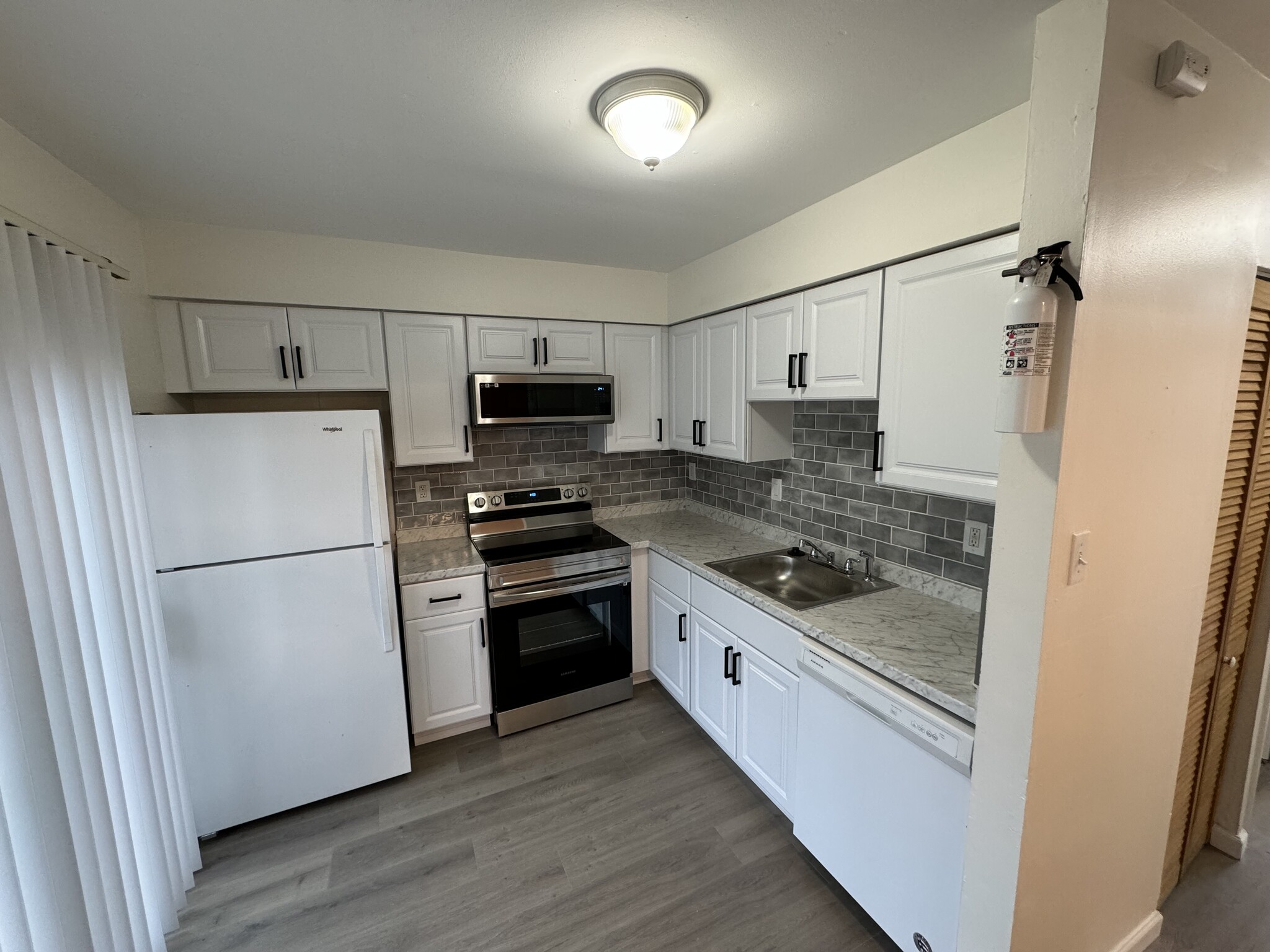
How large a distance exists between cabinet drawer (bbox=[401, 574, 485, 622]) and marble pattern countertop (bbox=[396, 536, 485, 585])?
27 mm

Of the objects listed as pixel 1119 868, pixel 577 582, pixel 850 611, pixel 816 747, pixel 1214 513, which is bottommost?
pixel 1119 868

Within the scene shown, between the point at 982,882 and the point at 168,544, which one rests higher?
the point at 168,544

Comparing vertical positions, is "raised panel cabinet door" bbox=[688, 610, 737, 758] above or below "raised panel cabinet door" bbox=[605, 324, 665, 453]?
below

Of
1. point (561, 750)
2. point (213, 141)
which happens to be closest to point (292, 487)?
point (213, 141)

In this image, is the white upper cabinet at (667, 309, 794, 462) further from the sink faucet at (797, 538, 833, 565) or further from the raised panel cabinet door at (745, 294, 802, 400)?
the sink faucet at (797, 538, 833, 565)

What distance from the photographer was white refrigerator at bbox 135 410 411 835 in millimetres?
1841

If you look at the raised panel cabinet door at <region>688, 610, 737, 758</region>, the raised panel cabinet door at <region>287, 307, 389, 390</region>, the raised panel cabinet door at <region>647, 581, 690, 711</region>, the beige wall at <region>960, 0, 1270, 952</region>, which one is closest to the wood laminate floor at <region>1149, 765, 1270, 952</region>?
the beige wall at <region>960, 0, 1270, 952</region>

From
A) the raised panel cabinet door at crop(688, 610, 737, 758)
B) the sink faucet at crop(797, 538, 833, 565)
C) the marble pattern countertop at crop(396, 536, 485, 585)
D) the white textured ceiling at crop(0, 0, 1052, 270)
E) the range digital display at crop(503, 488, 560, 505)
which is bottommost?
the raised panel cabinet door at crop(688, 610, 737, 758)

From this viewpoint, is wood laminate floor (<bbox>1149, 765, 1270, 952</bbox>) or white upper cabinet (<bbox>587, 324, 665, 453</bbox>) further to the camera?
white upper cabinet (<bbox>587, 324, 665, 453</bbox>)

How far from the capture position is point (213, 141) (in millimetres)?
1486

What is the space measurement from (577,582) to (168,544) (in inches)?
64.3

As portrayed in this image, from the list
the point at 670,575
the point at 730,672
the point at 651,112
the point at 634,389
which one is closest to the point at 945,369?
the point at 651,112

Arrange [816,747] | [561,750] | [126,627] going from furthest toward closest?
[561,750]
[816,747]
[126,627]

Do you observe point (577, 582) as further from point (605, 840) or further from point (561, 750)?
point (605, 840)
